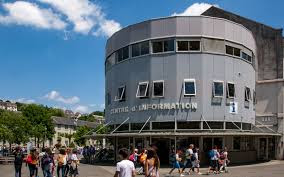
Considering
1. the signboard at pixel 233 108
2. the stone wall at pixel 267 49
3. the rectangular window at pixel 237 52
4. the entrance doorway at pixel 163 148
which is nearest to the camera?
the entrance doorway at pixel 163 148

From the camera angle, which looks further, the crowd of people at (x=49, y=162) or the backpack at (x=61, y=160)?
the backpack at (x=61, y=160)

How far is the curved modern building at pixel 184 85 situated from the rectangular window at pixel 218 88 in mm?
77

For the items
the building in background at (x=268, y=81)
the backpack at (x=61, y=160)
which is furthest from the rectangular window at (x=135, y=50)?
the backpack at (x=61, y=160)

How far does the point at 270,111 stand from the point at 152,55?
1480cm

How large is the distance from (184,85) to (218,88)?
2.78m

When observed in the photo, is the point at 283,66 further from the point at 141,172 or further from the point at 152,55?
the point at 141,172

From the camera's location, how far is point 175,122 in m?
33.7

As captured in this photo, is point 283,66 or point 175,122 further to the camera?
point 283,66

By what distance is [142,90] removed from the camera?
35.2m

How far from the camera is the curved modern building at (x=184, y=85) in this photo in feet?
111

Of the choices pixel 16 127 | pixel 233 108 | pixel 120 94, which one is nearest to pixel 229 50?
pixel 233 108

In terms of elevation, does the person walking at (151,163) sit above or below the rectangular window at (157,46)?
below

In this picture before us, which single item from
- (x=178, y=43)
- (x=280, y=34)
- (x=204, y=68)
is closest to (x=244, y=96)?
(x=204, y=68)

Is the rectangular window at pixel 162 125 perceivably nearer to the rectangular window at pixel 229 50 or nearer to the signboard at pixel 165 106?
the signboard at pixel 165 106
